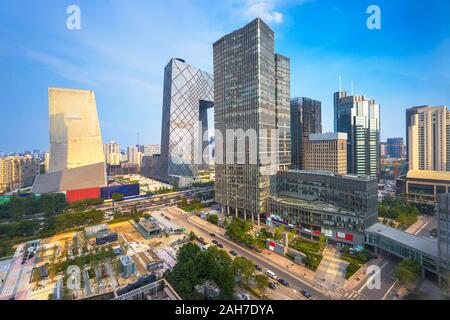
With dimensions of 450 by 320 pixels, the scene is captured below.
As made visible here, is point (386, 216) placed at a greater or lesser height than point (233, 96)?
lesser

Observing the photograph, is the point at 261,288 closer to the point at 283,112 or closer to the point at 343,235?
the point at 343,235

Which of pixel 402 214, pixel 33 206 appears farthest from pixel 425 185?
pixel 33 206

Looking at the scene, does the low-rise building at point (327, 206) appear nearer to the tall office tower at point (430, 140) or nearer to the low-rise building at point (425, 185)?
the low-rise building at point (425, 185)

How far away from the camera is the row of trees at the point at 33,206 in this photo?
3219 cm

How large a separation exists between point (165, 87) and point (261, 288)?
182 feet

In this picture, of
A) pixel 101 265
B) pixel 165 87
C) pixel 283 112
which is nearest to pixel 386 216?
pixel 283 112

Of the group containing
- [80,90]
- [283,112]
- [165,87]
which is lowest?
[283,112]

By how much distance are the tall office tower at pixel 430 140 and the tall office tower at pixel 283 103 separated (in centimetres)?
3201

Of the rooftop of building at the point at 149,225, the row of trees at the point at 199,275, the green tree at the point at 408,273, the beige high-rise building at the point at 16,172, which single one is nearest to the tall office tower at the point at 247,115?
the rooftop of building at the point at 149,225

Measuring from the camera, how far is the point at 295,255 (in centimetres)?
1914

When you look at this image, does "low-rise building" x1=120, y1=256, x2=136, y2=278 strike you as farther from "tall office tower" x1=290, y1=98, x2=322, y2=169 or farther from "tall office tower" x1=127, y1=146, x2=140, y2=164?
"tall office tower" x1=127, y1=146, x2=140, y2=164

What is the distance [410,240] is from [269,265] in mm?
11917

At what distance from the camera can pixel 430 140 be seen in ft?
141

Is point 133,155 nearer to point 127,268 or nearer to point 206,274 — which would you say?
point 127,268
